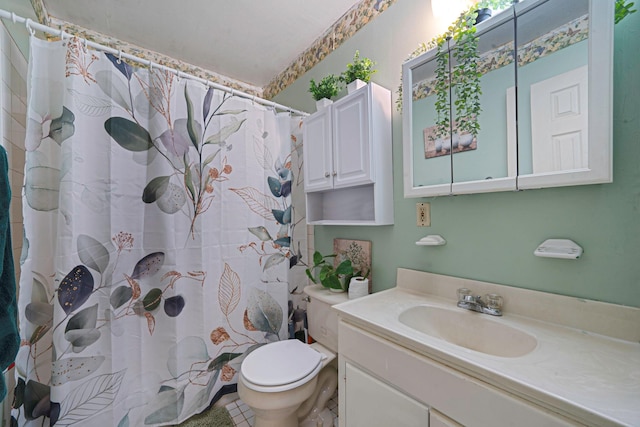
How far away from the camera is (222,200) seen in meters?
1.53

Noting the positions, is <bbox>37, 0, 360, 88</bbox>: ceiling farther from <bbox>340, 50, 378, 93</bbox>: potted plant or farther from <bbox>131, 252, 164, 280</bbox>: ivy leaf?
<bbox>131, 252, 164, 280</bbox>: ivy leaf

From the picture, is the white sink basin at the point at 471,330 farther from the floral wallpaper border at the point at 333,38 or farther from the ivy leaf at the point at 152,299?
the floral wallpaper border at the point at 333,38

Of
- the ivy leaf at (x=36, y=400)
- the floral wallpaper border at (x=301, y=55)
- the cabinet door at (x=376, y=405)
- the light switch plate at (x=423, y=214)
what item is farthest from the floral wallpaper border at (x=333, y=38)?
the ivy leaf at (x=36, y=400)

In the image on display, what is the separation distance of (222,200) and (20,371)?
111 centimetres

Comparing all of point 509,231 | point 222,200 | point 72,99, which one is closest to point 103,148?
point 72,99

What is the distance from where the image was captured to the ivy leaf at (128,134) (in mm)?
1247

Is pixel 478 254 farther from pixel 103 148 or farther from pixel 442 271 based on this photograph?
pixel 103 148

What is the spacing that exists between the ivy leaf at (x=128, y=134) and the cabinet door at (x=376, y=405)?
1469 millimetres

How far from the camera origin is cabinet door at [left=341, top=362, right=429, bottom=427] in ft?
2.59

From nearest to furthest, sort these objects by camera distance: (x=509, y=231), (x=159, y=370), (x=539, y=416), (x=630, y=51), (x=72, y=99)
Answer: (x=539, y=416) → (x=630, y=51) → (x=509, y=231) → (x=72, y=99) → (x=159, y=370)

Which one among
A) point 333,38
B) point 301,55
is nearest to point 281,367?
point 333,38

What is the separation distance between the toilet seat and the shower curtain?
0.32m

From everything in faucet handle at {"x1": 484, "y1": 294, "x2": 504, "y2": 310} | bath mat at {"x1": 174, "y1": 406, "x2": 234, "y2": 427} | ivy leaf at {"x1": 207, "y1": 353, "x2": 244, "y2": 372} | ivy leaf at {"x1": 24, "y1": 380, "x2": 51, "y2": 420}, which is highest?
faucet handle at {"x1": 484, "y1": 294, "x2": 504, "y2": 310}

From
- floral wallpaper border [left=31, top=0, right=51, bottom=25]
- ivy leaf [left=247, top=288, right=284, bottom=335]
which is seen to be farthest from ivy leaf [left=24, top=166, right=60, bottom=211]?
ivy leaf [left=247, top=288, right=284, bottom=335]
